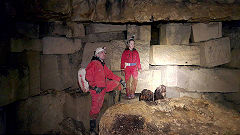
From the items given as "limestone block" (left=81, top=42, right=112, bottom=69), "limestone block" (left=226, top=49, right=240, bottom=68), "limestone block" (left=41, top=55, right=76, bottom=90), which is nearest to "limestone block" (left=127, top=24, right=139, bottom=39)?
"limestone block" (left=81, top=42, right=112, bottom=69)

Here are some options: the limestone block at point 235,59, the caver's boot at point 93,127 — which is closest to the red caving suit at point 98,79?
the caver's boot at point 93,127

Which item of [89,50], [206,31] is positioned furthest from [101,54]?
[206,31]

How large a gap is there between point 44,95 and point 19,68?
2.17 feet

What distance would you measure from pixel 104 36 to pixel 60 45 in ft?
2.77

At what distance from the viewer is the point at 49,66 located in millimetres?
2627

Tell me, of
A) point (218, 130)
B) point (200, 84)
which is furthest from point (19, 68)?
point (200, 84)

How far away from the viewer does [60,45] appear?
8.62ft

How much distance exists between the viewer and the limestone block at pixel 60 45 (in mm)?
2594

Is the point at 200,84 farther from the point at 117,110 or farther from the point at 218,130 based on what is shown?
the point at 117,110

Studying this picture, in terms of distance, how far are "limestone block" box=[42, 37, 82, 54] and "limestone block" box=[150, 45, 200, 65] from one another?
149 cm

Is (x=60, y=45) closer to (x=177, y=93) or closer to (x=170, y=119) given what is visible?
(x=170, y=119)

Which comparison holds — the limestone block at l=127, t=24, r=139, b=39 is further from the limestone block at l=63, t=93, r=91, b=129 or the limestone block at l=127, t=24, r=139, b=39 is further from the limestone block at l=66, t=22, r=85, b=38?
the limestone block at l=63, t=93, r=91, b=129

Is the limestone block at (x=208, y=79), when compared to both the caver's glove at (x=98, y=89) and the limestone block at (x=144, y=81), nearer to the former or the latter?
the limestone block at (x=144, y=81)

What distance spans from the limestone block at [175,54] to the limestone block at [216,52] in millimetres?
123
